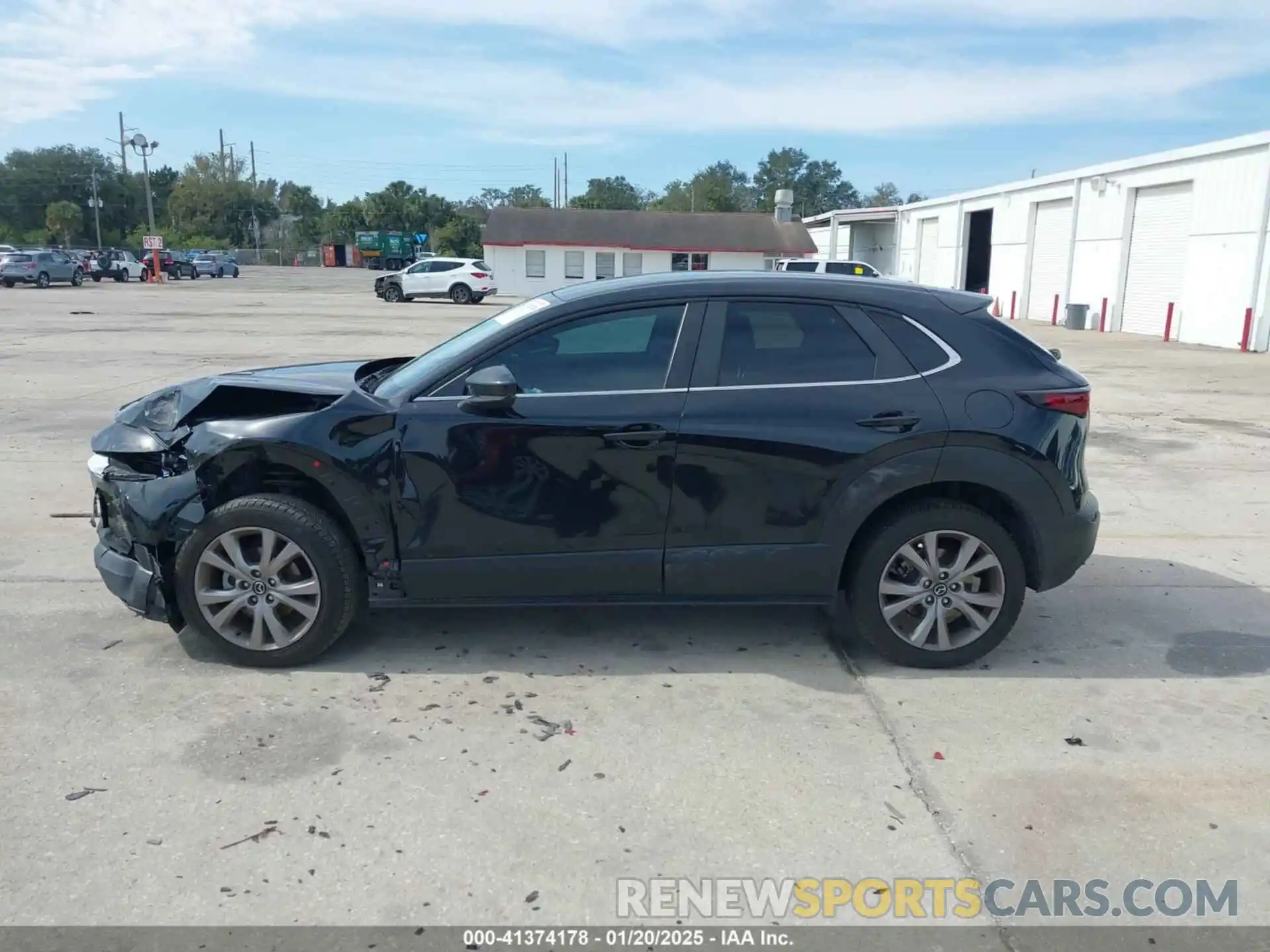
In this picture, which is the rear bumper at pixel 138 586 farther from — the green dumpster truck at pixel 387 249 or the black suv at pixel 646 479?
the green dumpster truck at pixel 387 249

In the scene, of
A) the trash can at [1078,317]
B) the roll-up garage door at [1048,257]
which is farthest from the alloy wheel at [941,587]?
the roll-up garage door at [1048,257]

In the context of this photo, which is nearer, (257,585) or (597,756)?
(597,756)

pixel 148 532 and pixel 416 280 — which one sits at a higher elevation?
pixel 416 280

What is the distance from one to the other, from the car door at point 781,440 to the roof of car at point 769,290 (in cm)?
10

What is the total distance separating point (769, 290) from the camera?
4.57 metres

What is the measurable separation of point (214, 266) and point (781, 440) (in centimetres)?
6652

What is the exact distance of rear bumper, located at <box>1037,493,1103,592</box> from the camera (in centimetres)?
451

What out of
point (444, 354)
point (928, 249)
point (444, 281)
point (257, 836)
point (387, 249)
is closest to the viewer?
point (257, 836)

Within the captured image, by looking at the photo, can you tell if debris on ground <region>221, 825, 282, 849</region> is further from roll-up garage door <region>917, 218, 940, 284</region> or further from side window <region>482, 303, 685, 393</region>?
roll-up garage door <region>917, 218, 940, 284</region>

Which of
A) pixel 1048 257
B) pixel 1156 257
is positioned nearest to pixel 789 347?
Answer: pixel 1156 257
